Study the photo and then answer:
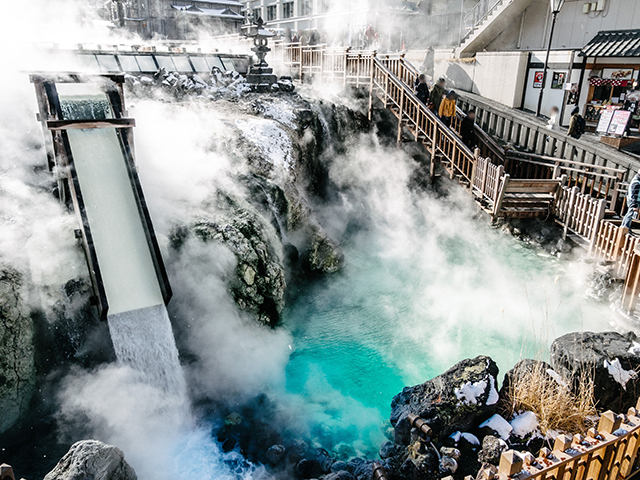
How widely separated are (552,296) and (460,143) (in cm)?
464

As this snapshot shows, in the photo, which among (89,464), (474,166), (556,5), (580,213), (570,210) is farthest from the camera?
(556,5)

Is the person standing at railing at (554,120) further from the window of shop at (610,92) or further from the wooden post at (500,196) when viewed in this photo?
the wooden post at (500,196)

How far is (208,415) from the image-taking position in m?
6.81

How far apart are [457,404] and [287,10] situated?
39.7 m

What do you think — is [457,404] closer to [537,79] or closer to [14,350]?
[14,350]

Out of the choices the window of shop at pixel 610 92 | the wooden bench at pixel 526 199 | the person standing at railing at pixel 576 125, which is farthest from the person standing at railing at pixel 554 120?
the wooden bench at pixel 526 199

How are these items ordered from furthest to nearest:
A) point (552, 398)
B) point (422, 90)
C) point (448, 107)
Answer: point (422, 90) < point (448, 107) < point (552, 398)

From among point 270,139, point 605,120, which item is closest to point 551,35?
point 605,120

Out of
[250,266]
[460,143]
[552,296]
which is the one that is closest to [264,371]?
[250,266]

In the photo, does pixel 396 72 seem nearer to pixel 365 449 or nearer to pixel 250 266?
pixel 250 266

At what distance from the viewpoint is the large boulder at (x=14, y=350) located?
591cm

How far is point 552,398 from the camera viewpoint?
5969 millimetres

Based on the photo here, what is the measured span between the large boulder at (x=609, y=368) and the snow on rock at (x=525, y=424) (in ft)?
2.82

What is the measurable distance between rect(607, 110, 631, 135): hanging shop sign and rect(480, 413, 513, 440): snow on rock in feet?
32.9
